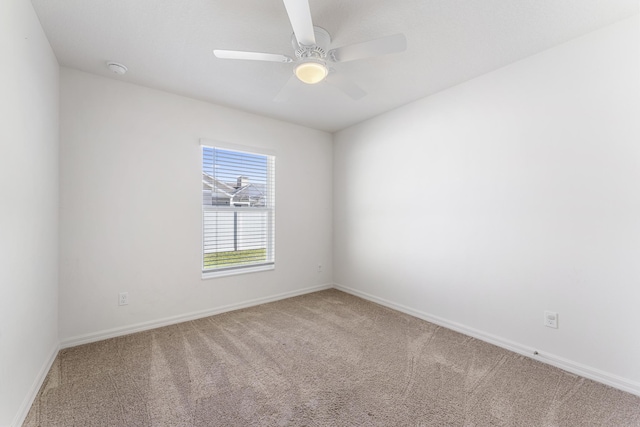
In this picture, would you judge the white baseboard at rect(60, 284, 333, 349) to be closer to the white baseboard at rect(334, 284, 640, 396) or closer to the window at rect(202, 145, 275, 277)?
the window at rect(202, 145, 275, 277)

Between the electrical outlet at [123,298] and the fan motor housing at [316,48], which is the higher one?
the fan motor housing at [316,48]

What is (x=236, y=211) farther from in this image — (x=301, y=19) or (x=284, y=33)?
(x=301, y=19)

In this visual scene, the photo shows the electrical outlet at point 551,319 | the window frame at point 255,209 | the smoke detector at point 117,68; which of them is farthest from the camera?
the window frame at point 255,209

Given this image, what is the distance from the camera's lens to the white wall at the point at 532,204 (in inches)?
74.5

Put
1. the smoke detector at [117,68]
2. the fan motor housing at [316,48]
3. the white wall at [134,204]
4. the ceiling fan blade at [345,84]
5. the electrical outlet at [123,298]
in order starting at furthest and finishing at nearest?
the electrical outlet at [123,298] < the white wall at [134,204] < the smoke detector at [117,68] < the ceiling fan blade at [345,84] < the fan motor housing at [316,48]

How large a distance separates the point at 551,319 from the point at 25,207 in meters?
3.79

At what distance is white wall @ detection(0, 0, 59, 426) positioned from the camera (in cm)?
139

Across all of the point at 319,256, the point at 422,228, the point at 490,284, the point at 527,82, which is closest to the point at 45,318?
the point at 319,256

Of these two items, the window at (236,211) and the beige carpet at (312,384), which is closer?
the beige carpet at (312,384)

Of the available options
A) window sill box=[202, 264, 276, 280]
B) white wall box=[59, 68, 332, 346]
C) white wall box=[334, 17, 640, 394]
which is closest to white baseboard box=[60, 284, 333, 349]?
white wall box=[59, 68, 332, 346]

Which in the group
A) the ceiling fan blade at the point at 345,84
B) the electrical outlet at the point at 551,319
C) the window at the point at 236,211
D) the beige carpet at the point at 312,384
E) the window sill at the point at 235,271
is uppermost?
the ceiling fan blade at the point at 345,84

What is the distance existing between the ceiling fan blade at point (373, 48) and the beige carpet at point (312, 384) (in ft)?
7.19

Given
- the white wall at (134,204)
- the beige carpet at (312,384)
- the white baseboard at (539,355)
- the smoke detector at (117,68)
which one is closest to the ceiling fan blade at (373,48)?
the smoke detector at (117,68)

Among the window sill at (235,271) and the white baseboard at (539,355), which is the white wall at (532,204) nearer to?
the white baseboard at (539,355)
